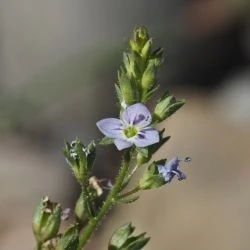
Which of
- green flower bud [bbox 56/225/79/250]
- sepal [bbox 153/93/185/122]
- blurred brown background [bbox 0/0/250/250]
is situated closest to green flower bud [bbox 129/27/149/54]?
sepal [bbox 153/93/185/122]

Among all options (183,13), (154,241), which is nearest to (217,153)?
(154,241)

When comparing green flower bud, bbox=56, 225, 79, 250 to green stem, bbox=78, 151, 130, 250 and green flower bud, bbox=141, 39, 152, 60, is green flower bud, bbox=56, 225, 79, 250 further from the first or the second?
green flower bud, bbox=141, 39, 152, 60

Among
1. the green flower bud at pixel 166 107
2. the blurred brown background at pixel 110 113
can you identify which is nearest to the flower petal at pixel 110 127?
the green flower bud at pixel 166 107

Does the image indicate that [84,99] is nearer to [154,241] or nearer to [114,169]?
[114,169]

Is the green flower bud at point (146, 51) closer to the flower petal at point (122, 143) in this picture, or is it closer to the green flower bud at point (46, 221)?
the flower petal at point (122, 143)

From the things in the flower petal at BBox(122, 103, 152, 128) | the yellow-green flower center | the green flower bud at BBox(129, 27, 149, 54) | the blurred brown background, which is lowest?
the yellow-green flower center

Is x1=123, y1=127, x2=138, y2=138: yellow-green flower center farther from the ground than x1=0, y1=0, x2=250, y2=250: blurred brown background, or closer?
closer

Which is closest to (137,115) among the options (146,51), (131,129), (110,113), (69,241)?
(131,129)

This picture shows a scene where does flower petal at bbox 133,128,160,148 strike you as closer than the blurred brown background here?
Yes
